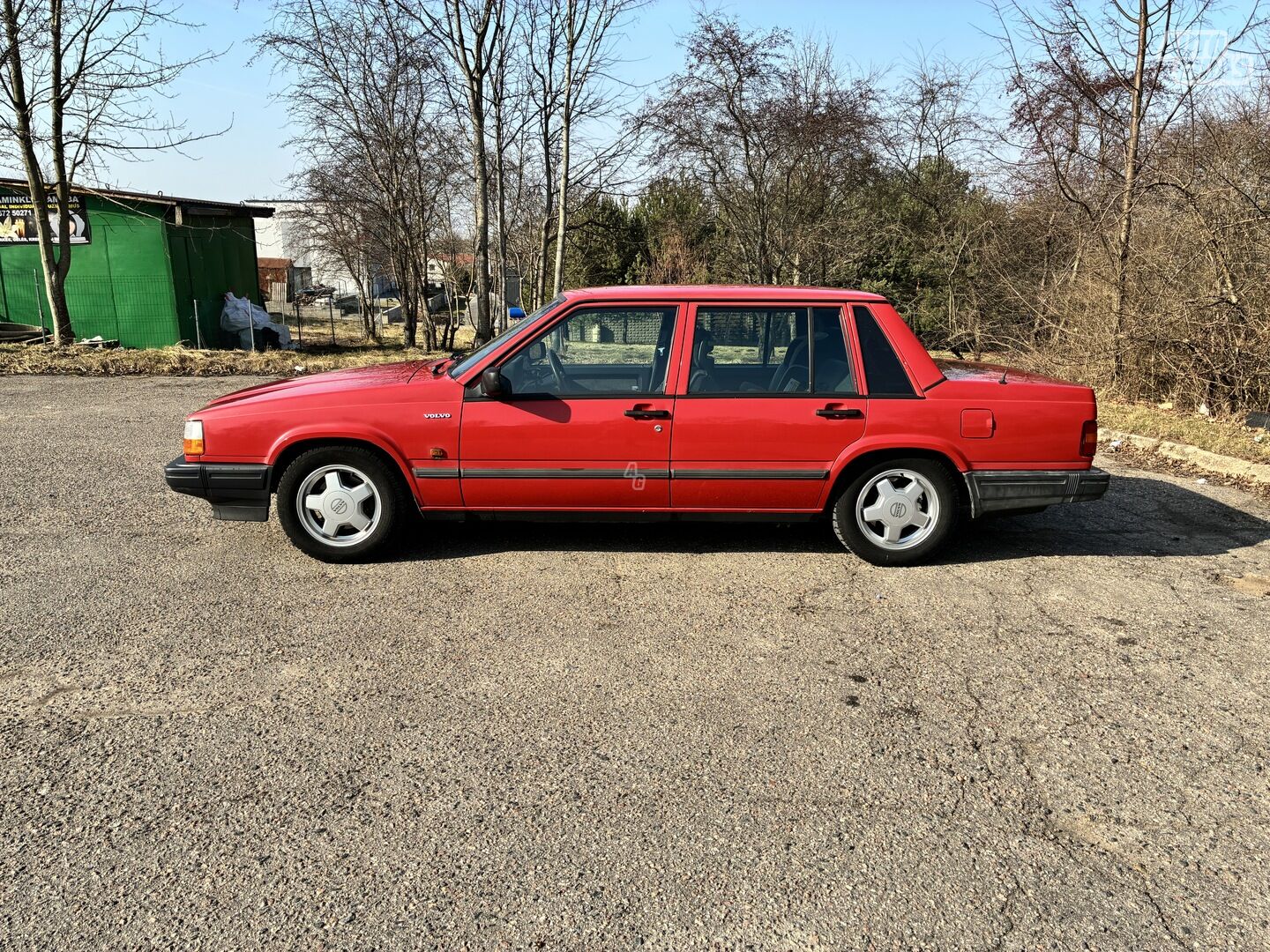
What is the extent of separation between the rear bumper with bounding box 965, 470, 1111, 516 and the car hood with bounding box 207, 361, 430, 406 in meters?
3.40

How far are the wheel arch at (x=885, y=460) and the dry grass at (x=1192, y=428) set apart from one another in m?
4.57

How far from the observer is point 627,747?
10.2 feet

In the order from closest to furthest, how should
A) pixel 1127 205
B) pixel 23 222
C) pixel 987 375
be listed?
pixel 987 375, pixel 1127 205, pixel 23 222

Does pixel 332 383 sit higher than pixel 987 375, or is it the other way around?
pixel 987 375

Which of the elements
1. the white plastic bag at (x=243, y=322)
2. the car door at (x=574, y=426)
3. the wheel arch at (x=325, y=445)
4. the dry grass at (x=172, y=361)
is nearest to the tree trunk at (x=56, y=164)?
the dry grass at (x=172, y=361)

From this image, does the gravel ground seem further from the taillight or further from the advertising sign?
the advertising sign

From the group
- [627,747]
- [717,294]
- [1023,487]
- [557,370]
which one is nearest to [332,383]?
[557,370]

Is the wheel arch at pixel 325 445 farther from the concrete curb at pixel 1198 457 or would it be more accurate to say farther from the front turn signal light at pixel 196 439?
the concrete curb at pixel 1198 457

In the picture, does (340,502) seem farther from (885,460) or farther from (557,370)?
(885,460)

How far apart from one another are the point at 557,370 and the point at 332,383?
1.40 m

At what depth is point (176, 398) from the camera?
12320mm

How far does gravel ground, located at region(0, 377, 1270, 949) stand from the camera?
2.33 meters

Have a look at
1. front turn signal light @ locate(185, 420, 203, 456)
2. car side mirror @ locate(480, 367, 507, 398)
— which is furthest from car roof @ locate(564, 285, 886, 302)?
front turn signal light @ locate(185, 420, 203, 456)

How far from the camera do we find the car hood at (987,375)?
520 cm
